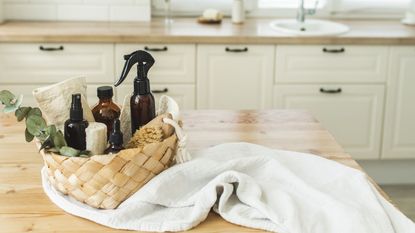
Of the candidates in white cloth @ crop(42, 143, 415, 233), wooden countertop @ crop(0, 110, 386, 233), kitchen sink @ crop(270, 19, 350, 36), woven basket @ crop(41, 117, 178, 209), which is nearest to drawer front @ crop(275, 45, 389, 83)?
kitchen sink @ crop(270, 19, 350, 36)

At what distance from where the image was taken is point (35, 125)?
1.27m

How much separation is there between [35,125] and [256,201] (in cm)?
47

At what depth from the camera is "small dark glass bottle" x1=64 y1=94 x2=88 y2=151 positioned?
128 centimetres

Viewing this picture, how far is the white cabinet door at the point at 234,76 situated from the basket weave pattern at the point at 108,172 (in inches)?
80.9

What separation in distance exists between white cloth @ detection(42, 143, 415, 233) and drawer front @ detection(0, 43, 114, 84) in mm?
1940

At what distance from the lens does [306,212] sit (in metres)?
1.25

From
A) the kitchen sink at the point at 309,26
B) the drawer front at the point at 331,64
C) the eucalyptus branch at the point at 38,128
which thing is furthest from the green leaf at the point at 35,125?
the kitchen sink at the point at 309,26

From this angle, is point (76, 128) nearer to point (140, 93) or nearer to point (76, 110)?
point (76, 110)

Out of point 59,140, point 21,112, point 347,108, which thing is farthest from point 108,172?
point 347,108

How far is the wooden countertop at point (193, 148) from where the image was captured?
1.24 meters

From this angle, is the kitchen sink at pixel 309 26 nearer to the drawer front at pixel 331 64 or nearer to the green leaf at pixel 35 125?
the drawer front at pixel 331 64

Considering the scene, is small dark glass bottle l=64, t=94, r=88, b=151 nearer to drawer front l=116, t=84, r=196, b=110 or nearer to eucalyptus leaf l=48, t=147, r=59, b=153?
eucalyptus leaf l=48, t=147, r=59, b=153

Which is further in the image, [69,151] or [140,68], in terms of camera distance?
[140,68]

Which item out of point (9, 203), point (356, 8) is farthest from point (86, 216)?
point (356, 8)
